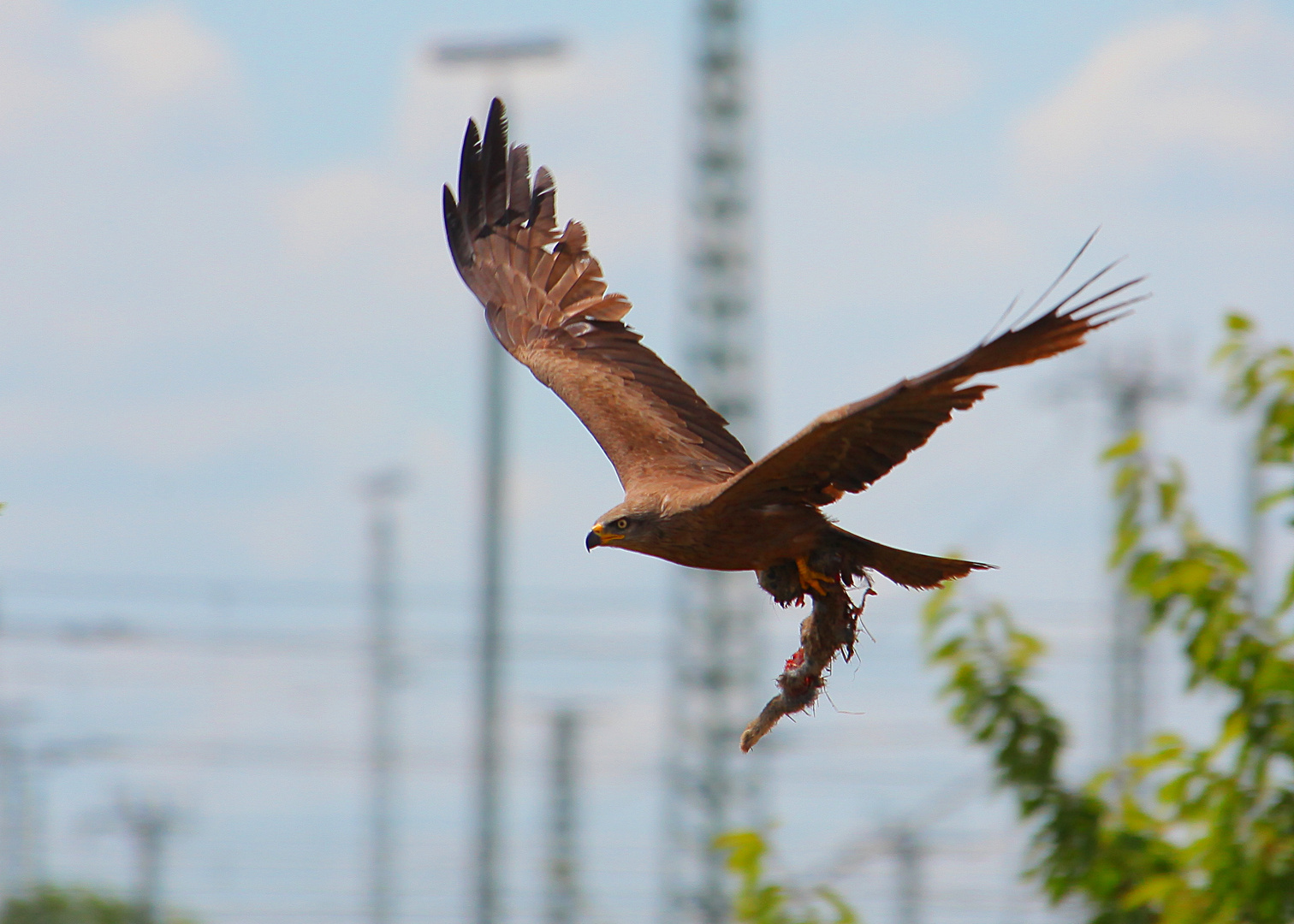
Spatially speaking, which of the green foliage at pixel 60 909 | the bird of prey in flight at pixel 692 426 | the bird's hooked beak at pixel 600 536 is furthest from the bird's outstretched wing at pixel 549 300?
the green foliage at pixel 60 909

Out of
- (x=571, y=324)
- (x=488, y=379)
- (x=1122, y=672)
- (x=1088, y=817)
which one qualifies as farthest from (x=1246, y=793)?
(x=1122, y=672)

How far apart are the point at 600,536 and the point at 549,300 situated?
6.43ft

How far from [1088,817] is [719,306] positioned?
40.7ft

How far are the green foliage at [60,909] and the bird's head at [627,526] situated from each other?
11.0m

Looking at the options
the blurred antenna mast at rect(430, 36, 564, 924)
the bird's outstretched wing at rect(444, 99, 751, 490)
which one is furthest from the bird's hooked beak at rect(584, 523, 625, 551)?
the blurred antenna mast at rect(430, 36, 564, 924)

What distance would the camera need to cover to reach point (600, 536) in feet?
14.6

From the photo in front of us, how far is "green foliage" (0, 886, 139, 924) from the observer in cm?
1425

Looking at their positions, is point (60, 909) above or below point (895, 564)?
below

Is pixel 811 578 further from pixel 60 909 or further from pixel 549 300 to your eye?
pixel 60 909

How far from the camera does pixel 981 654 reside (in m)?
5.81

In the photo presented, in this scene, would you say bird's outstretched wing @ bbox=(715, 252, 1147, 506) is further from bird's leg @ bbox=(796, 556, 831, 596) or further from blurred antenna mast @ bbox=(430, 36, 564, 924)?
blurred antenna mast @ bbox=(430, 36, 564, 924)

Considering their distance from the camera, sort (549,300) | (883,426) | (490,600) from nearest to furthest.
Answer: (883,426) → (549,300) → (490,600)

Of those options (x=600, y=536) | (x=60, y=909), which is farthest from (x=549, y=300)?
(x=60, y=909)

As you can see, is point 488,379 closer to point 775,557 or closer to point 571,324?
point 571,324
